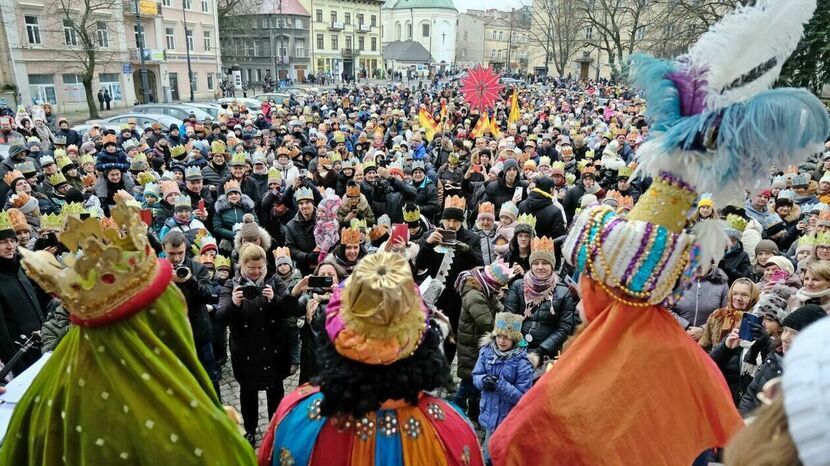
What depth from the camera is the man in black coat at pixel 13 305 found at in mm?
4582

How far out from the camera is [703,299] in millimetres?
5113

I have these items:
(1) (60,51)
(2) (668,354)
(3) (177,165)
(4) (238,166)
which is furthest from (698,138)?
(1) (60,51)

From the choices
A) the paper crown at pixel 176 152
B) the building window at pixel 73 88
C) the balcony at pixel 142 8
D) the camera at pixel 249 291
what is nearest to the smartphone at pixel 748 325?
the camera at pixel 249 291

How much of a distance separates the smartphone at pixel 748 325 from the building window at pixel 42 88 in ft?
119

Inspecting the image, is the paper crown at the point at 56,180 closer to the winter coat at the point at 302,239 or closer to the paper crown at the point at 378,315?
the winter coat at the point at 302,239

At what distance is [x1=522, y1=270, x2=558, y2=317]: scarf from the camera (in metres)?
4.93

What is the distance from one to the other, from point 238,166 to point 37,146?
549 centimetres

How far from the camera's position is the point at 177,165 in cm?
1073

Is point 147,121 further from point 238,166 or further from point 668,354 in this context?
point 668,354

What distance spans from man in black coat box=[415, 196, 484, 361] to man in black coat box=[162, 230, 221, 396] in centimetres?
200

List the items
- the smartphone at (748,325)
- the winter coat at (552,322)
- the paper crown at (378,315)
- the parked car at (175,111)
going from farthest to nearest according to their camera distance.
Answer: the parked car at (175,111) → the winter coat at (552,322) → the smartphone at (748,325) → the paper crown at (378,315)

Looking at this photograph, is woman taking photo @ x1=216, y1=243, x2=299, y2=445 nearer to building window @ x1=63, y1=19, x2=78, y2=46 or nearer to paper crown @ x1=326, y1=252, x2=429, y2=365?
paper crown @ x1=326, y1=252, x2=429, y2=365

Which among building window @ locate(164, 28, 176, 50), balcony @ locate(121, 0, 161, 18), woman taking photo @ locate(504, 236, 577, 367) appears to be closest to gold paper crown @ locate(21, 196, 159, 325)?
woman taking photo @ locate(504, 236, 577, 367)

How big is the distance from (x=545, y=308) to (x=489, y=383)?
1064 mm
